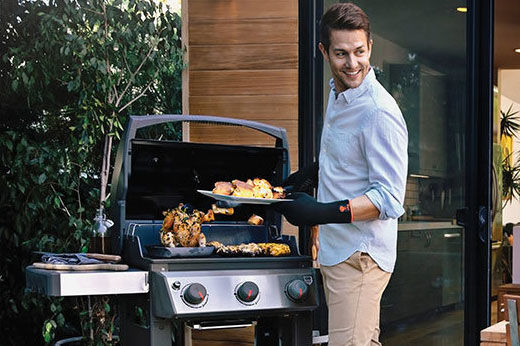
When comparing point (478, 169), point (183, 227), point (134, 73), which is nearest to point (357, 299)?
point (183, 227)

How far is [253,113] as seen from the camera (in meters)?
4.43

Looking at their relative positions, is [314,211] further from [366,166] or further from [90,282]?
[90,282]

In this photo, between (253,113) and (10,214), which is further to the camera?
(10,214)

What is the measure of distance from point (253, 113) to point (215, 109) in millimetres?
204

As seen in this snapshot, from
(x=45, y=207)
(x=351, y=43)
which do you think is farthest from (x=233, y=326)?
(x=45, y=207)

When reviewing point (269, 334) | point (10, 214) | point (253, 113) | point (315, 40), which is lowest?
point (269, 334)

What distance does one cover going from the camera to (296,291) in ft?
9.31

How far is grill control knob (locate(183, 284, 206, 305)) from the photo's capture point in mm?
2635

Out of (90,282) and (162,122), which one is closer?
(90,282)

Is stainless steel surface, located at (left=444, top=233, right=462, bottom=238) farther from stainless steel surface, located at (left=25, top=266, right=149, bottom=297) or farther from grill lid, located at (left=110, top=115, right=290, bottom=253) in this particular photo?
stainless steel surface, located at (left=25, top=266, right=149, bottom=297)

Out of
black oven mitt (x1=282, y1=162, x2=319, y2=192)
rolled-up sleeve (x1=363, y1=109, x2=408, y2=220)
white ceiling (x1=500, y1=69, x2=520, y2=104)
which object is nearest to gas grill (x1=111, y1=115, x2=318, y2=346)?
black oven mitt (x1=282, y1=162, x2=319, y2=192)

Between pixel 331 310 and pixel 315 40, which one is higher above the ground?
pixel 315 40

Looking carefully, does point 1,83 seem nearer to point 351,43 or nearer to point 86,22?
point 86,22

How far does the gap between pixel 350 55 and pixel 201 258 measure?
0.78m
